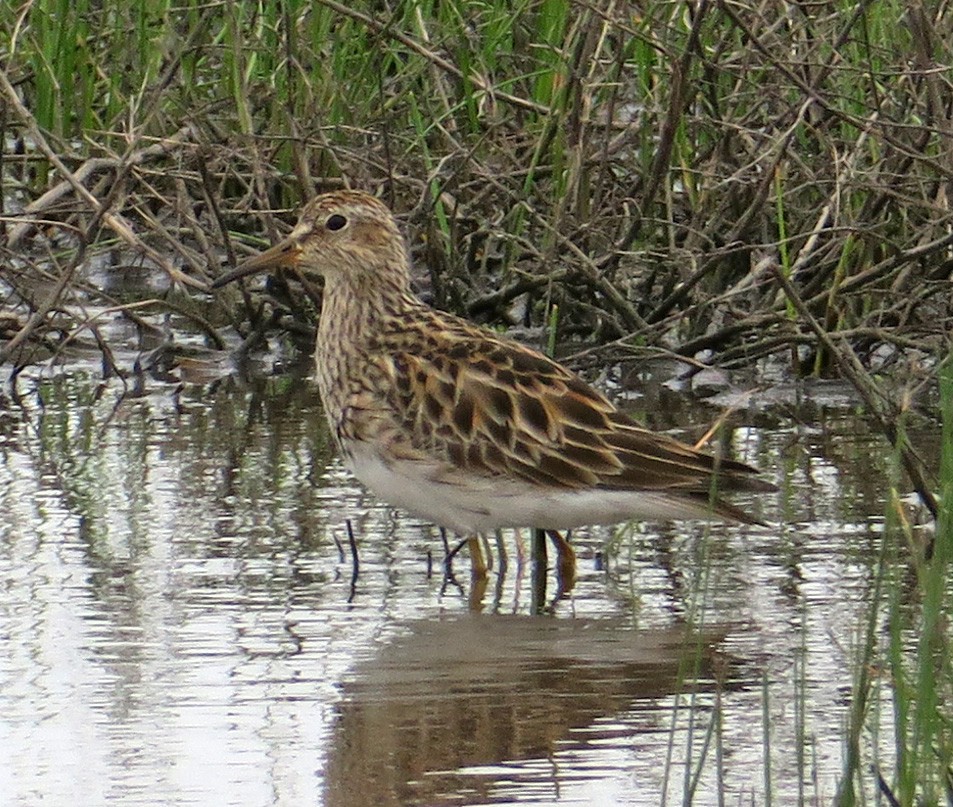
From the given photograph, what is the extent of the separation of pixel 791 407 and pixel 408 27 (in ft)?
9.28

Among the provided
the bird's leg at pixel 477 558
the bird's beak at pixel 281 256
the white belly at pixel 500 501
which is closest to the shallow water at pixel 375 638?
the bird's leg at pixel 477 558

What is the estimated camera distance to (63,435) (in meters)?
8.08

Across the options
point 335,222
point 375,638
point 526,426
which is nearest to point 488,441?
point 526,426

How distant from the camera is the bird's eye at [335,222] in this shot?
7.14m

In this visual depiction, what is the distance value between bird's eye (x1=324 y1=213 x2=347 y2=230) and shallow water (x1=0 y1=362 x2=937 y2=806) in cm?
85

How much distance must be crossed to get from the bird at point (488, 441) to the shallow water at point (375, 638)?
0.76 feet

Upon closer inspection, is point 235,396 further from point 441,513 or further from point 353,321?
point 441,513

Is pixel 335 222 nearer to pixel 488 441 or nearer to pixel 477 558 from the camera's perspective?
pixel 488 441

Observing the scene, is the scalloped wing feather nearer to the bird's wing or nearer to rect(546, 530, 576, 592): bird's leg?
the bird's wing

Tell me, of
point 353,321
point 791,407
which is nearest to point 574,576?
point 353,321

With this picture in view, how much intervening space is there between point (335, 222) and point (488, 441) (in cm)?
116

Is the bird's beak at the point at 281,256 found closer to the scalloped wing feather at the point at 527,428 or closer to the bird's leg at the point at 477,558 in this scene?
the scalloped wing feather at the point at 527,428

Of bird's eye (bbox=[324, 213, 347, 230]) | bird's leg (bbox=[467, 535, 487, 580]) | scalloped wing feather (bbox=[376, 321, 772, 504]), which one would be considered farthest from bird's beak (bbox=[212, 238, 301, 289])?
bird's leg (bbox=[467, 535, 487, 580])

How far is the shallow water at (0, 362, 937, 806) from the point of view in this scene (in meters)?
4.64
